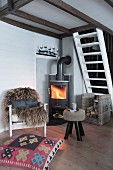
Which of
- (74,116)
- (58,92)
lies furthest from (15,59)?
(74,116)

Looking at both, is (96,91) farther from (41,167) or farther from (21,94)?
(41,167)

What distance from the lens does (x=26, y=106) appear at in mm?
3453

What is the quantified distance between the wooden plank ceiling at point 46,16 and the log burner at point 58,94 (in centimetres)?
98

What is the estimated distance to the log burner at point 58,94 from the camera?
4359 mm

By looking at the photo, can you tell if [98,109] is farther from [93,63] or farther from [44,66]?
[44,66]

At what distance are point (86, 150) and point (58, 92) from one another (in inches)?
82.7

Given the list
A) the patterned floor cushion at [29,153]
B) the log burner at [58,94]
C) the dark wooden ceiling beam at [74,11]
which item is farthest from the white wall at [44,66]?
the patterned floor cushion at [29,153]

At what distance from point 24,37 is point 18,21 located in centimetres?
39

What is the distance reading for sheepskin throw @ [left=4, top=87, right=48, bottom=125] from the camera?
122 inches

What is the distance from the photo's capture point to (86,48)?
194 inches

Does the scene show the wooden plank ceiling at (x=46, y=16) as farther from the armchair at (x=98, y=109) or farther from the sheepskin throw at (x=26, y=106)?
the armchair at (x=98, y=109)

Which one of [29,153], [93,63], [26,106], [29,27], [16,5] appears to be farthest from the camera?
[93,63]

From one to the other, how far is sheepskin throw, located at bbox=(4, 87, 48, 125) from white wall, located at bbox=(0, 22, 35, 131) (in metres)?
0.23

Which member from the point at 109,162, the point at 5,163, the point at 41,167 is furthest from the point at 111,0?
the point at 5,163
